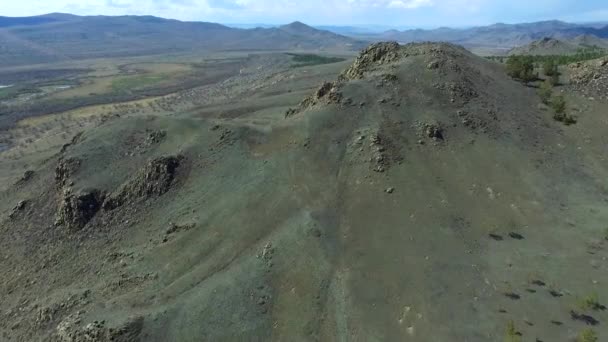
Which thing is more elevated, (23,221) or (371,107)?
(371,107)

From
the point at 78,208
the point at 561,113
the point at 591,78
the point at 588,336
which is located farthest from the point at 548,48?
the point at 78,208

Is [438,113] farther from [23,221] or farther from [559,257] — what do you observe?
[23,221]

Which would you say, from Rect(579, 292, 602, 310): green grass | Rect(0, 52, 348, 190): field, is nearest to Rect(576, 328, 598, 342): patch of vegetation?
Rect(579, 292, 602, 310): green grass

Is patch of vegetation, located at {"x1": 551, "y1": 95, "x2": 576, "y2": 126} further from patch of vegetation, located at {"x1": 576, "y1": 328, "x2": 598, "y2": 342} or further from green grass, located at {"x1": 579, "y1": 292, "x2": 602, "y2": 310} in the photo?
patch of vegetation, located at {"x1": 576, "y1": 328, "x2": 598, "y2": 342}

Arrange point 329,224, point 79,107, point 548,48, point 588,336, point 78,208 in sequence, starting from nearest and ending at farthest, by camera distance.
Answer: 1. point 588,336
2. point 329,224
3. point 78,208
4. point 79,107
5. point 548,48

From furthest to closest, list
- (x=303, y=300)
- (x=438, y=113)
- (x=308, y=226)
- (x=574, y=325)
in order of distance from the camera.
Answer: (x=438, y=113) → (x=308, y=226) → (x=303, y=300) → (x=574, y=325)

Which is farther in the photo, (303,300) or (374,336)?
(303,300)

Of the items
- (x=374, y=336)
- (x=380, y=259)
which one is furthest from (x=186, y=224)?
(x=374, y=336)

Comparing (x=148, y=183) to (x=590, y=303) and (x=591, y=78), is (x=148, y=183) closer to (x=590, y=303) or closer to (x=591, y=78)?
(x=590, y=303)
